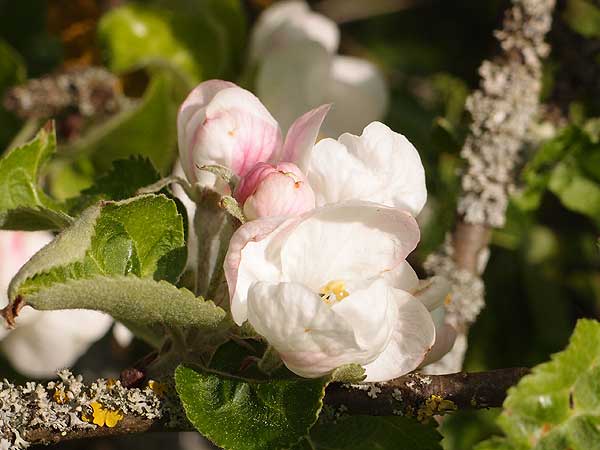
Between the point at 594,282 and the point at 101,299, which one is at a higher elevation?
the point at 101,299

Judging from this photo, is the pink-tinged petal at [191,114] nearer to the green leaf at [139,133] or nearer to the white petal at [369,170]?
the white petal at [369,170]

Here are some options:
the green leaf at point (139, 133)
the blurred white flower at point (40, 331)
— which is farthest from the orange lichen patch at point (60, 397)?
the green leaf at point (139, 133)

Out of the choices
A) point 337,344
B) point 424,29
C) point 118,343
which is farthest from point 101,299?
point 424,29

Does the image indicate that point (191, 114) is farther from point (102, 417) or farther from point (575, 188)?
point (575, 188)

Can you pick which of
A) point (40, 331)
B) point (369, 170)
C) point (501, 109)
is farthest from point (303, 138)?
point (40, 331)

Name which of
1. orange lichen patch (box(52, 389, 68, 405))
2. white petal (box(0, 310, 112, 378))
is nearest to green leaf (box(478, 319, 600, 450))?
orange lichen patch (box(52, 389, 68, 405))

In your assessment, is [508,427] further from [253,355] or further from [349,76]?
[349,76]

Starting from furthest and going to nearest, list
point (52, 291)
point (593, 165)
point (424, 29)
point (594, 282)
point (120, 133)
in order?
1. point (424, 29)
2. point (594, 282)
3. point (120, 133)
4. point (593, 165)
5. point (52, 291)
